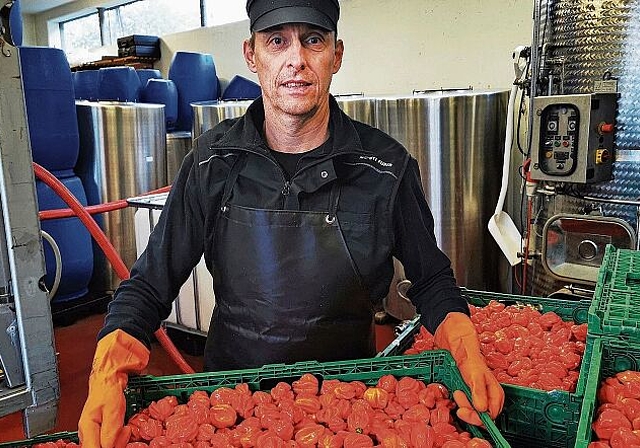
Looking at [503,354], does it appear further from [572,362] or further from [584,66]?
[584,66]

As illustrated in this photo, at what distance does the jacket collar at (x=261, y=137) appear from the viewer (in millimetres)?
1565

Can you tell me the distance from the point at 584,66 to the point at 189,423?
8.14 feet

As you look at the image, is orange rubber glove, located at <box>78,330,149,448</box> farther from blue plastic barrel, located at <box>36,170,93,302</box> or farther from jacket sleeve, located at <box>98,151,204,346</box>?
blue plastic barrel, located at <box>36,170,93,302</box>

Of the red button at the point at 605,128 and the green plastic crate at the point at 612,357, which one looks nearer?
the green plastic crate at the point at 612,357

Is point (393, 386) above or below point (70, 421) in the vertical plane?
above

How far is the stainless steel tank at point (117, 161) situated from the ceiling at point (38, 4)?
954 cm

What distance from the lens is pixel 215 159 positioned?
1616mm

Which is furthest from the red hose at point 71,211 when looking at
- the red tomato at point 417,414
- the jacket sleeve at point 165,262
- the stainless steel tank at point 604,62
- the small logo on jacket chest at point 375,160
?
the stainless steel tank at point 604,62

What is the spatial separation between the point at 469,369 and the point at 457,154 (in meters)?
2.68

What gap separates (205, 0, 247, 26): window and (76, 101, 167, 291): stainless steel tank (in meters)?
4.27

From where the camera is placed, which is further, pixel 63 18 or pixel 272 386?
pixel 63 18

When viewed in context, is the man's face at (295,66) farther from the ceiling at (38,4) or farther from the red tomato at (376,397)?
the ceiling at (38,4)

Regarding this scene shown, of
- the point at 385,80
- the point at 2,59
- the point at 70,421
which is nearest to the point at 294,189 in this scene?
the point at 2,59

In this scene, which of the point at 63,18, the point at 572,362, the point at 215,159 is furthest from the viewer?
the point at 63,18
